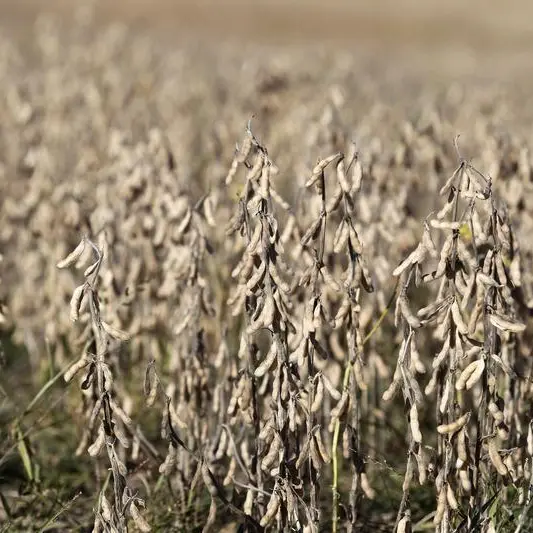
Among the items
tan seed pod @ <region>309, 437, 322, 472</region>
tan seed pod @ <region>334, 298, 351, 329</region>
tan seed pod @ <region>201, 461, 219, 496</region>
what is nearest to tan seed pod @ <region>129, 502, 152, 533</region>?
tan seed pod @ <region>201, 461, 219, 496</region>

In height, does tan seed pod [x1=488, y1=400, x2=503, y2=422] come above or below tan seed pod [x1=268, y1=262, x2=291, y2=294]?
below

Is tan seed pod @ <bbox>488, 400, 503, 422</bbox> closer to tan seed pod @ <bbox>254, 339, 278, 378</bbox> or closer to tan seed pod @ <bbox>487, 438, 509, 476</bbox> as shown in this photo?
tan seed pod @ <bbox>487, 438, 509, 476</bbox>

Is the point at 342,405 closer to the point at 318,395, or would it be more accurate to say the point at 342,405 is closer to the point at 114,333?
the point at 318,395

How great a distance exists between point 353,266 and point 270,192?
286mm

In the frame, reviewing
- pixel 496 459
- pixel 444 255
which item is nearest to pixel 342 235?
pixel 444 255

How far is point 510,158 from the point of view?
308 centimetres

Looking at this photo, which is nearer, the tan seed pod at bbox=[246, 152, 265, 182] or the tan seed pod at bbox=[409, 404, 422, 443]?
the tan seed pod at bbox=[409, 404, 422, 443]

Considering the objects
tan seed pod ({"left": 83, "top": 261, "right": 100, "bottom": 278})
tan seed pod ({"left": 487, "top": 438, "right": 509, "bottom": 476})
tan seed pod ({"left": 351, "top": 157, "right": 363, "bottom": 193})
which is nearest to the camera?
tan seed pod ({"left": 83, "top": 261, "right": 100, "bottom": 278})

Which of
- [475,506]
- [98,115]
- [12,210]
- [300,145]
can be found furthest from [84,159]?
[475,506]

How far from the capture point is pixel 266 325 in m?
2.09

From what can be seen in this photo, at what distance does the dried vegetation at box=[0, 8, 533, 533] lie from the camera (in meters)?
2.10

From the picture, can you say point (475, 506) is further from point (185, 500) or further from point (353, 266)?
point (185, 500)

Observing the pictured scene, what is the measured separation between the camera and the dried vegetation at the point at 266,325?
6.88ft

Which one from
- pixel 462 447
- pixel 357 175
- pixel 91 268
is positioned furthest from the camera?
pixel 357 175
